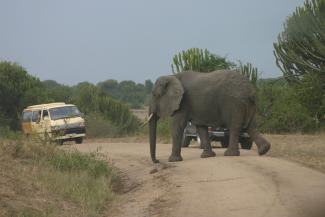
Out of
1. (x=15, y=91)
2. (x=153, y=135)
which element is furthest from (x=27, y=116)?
(x=15, y=91)

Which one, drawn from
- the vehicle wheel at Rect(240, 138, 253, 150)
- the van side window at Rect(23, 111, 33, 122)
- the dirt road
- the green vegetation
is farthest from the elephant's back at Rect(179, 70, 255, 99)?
the green vegetation

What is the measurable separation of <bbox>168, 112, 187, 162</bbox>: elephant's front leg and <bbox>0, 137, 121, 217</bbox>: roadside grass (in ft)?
5.26

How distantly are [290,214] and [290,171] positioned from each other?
415 centimetres

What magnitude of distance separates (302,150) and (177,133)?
5683 mm

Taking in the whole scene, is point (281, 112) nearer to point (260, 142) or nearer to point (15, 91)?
point (15, 91)

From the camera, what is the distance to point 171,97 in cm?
1761

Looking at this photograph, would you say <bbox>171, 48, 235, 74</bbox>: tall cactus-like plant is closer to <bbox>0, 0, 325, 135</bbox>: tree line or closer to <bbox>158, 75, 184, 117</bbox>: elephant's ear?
<bbox>0, 0, 325, 135</bbox>: tree line

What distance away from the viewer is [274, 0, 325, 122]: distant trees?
31.0 metres

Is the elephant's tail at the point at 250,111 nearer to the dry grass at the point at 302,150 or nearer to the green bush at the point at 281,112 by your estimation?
the dry grass at the point at 302,150

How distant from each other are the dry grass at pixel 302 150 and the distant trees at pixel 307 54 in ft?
16.7

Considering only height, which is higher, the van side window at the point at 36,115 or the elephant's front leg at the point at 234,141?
the van side window at the point at 36,115

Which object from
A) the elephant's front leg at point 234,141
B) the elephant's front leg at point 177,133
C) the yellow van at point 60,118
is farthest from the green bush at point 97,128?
the elephant's front leg at point 234,141

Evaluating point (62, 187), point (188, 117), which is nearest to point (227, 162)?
point (188, 117)

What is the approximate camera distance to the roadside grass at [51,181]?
10.7 metres
